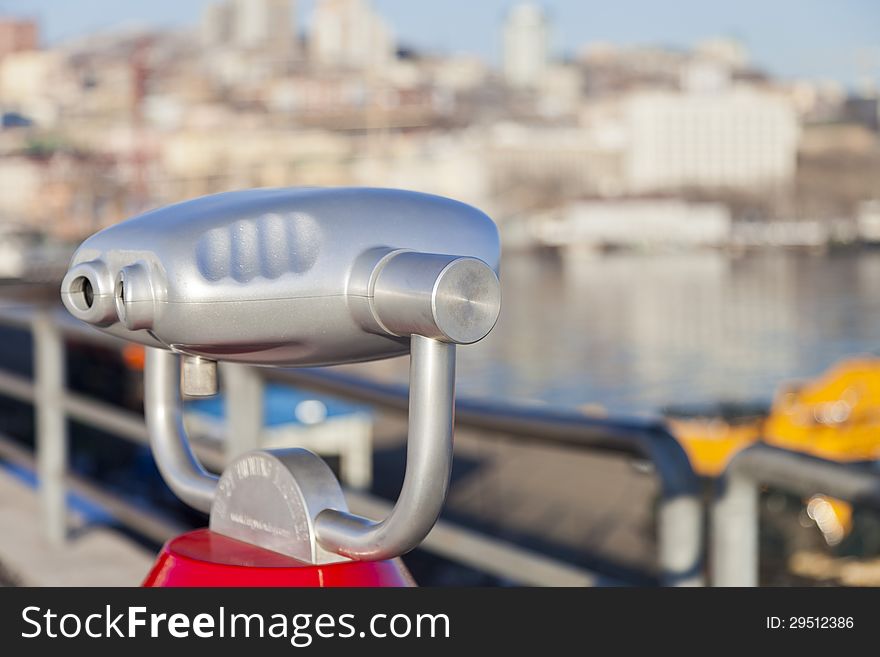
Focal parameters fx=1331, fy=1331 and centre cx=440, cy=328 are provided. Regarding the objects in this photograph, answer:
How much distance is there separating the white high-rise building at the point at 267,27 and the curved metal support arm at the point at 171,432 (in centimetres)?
11465

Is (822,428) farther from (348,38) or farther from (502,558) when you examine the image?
(348,38)

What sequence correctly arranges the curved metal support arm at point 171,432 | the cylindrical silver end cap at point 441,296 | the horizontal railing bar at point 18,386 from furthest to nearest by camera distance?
the horizontal railing bar at point 18,386 < the curved metal support arm at point 171,432 < the cylindrical silver end cap at point 441,296

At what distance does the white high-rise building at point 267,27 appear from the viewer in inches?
4456

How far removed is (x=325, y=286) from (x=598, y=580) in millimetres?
854

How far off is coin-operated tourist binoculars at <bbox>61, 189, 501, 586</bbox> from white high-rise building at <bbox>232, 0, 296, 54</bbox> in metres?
115

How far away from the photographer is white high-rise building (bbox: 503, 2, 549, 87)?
390ft

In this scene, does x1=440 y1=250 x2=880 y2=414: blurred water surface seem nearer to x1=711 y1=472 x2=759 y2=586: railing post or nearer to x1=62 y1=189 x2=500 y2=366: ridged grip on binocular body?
x1=711 y1=472 x2=759 y2=586: railing post

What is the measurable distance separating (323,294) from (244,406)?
162cm

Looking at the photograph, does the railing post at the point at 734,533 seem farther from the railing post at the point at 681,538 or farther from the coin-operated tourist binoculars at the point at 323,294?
the coin-operated tourist binoculars at the point at 323,294

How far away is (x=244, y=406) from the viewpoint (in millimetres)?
2197

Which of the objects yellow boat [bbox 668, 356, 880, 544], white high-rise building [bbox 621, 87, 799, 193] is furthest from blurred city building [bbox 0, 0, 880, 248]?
yellow boat [bbox 668, 356, 880, 544]

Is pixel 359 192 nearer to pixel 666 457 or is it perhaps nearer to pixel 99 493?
pixel 666 457

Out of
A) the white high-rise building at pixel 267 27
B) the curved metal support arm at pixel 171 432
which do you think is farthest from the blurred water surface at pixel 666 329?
the white high-rise building at pixel 267 27
